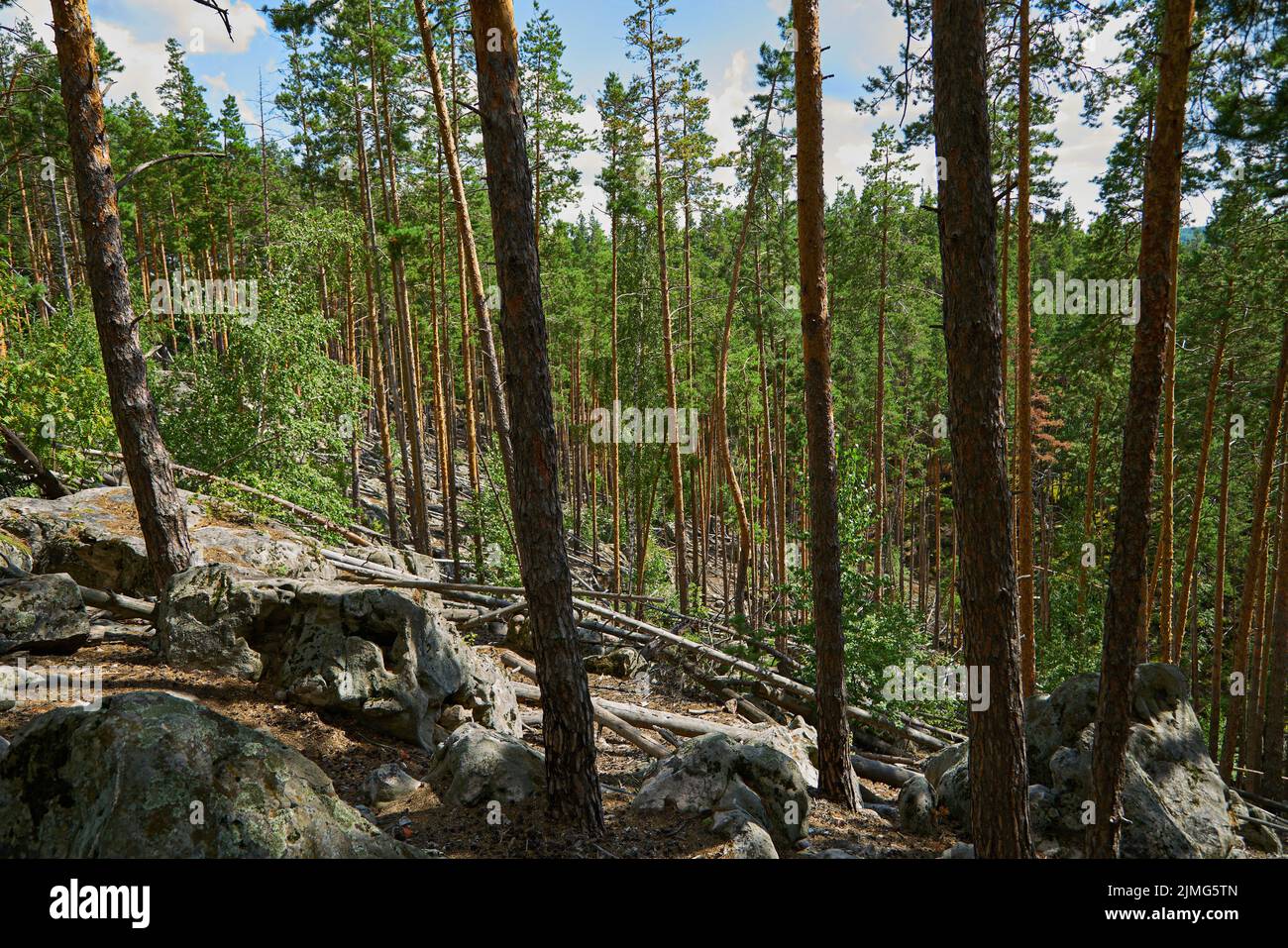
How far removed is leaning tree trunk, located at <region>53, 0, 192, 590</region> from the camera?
19.3 feet

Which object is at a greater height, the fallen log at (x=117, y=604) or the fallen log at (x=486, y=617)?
the fallen log at (x=117, y=604)

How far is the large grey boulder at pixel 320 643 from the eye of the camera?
242 inches

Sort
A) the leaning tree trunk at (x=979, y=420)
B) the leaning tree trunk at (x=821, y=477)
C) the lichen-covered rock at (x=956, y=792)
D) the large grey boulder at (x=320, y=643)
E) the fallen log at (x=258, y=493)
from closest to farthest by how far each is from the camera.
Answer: the leaning tree trunk at (x=979, y=420), the large grey boulder at (x=320, y=643), the lichen-covered rock at (x=956, y=792), the leaning tree trunk at (x=821, y=477), the fallen log at (x=258, y=493)

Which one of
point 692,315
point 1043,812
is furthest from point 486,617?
point 692,315

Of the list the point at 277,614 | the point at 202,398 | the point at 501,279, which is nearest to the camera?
the point at 501,279

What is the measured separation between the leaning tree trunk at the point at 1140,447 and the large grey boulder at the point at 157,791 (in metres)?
5.42

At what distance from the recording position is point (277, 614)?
21.5 ft

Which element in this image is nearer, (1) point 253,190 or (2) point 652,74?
(2) point 652,74

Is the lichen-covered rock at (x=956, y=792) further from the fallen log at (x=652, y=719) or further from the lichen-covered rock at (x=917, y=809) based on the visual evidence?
the fallen log at (x=652, y=719)

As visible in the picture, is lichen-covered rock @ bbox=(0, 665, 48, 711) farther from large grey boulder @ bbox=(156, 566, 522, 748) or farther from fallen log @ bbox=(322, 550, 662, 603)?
fallen log @ bbox=(322, 550, 662, 603)

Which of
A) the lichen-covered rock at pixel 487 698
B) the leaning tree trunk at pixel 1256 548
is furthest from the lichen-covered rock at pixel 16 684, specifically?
the leaning tree trunk at pixel 1256 548
